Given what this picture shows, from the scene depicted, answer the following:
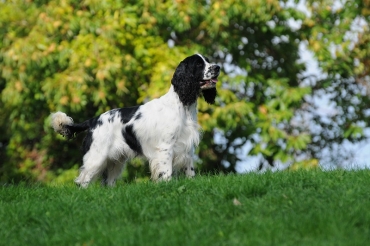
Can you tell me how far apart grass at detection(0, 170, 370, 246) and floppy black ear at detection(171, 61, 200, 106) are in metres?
1.62

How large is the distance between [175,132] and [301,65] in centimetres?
888

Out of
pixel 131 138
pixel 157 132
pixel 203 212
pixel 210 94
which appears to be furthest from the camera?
pixel 210 94

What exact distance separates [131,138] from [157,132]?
1.64 feet

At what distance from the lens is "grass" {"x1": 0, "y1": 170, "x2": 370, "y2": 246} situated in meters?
5.92

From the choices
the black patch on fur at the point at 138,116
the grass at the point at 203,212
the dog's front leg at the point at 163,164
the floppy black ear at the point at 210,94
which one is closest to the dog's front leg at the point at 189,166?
the dog's front leg at the point at 163,164

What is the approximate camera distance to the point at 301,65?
17703 millimetres

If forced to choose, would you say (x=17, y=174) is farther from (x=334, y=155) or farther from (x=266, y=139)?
(x=334, y=155)

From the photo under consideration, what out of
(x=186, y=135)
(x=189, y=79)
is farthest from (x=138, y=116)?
(x=189, y=79)

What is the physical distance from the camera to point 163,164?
375 inches

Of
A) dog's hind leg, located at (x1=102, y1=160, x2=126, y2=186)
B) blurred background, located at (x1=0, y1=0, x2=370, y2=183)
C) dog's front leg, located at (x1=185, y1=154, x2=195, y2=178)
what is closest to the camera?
dog's front leg, located at (x1=185, y1=154, x2=195, y2=178)

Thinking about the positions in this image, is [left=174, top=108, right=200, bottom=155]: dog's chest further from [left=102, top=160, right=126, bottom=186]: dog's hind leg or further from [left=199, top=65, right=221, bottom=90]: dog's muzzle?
[left=102, top=160, right=126, bottom=186]: dog's hind leg

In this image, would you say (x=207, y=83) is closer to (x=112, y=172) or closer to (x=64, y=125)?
(x=112, y=172)

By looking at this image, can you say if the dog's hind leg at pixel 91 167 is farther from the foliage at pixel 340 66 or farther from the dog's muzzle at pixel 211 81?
the foliage at pixel 340 66

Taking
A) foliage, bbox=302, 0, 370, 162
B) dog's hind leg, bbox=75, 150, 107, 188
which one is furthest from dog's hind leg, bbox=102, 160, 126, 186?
foliage, bbox=302, 0, 370, 162
